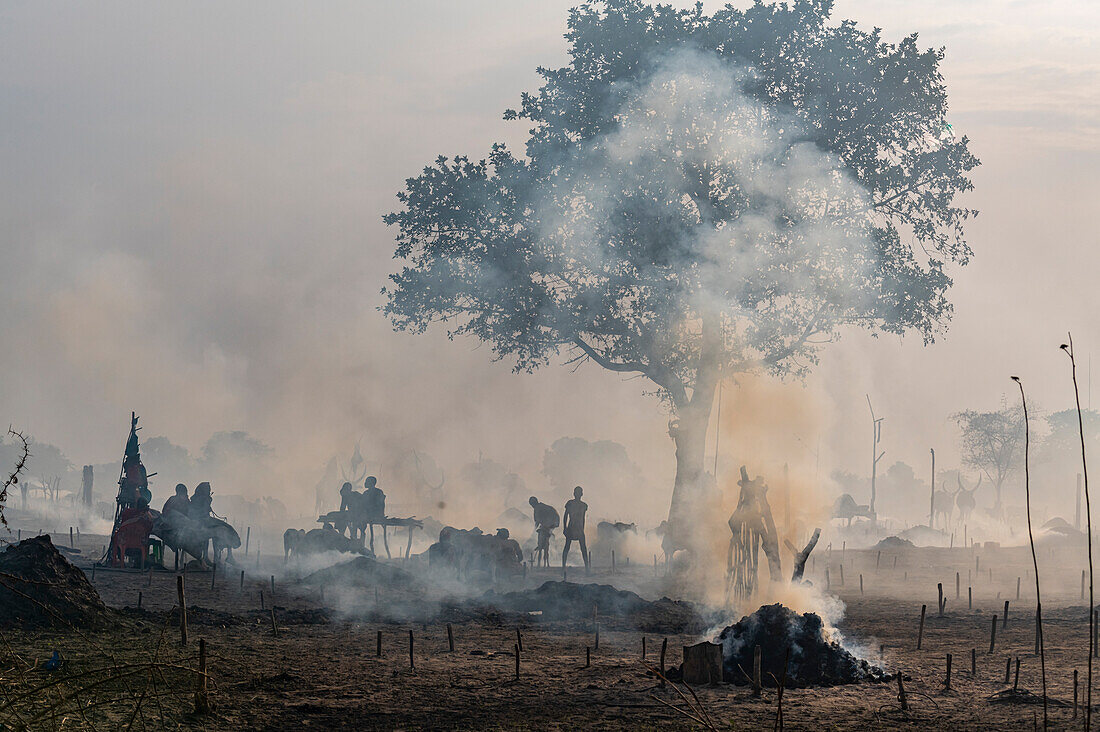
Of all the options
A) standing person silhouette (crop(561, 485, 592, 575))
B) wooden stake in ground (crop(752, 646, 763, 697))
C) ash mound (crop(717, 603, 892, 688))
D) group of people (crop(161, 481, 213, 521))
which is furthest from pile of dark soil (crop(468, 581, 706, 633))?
wooden stake in ground (crop(752, 646, 763, 697))

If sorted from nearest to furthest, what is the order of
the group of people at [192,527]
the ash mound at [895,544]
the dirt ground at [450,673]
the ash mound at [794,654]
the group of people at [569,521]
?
the dirt ground at [450,673], the ash mound at [794,654], the group of people at [192,527], the group of people at [569,521], the ash mound at [895,544]

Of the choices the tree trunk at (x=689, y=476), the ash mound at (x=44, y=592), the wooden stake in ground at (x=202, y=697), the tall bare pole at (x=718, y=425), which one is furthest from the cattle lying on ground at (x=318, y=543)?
the wooden stake in ground at (x=202, y=697)

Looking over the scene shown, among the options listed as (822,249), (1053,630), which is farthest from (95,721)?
(822,249)

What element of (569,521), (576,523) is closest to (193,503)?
(569,521)

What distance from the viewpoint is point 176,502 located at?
29500mm

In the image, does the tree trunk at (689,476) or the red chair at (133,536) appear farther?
the tree trunk at (689,476)

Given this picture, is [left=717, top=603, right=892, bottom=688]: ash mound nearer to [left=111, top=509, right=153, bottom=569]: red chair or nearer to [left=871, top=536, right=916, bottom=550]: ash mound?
[left=111, top=509, right=153, bottom=569]: red chair

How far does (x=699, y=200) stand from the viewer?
33125mm

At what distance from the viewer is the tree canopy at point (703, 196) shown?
33031 mm

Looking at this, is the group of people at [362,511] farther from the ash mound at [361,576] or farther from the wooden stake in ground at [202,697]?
the wooden stake in ground at [202,697]

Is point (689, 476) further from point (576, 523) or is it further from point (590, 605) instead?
point (590, 605)

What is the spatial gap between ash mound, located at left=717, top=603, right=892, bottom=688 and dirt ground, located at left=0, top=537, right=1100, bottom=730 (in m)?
0.38

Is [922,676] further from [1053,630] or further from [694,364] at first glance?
[694,364]

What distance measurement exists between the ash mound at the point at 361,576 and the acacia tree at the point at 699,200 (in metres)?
9.12
